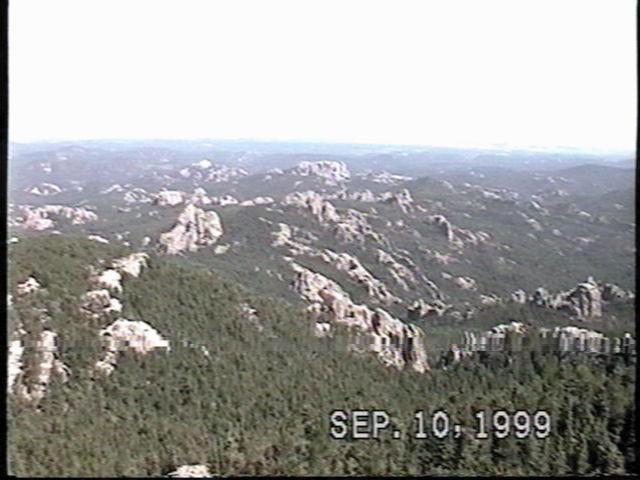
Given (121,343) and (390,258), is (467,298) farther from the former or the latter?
(121,343)

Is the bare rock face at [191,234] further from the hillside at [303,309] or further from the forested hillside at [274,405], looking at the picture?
the forested hillside at [274,405]

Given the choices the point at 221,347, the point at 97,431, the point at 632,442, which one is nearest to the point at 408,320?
the point at 221,347

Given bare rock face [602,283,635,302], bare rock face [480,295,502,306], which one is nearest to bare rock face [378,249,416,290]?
bare rock face [480,295,502,306]

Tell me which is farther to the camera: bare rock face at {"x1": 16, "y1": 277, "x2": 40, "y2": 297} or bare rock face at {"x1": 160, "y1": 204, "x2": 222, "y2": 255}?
bare rock face at {"x1": 160, "y1": 204, "x2": 222, "y2": 255}

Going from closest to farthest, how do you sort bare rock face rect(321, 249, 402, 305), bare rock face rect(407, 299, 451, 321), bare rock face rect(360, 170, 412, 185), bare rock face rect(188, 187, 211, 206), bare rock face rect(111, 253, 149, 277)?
bare rock face rect(360, 170, 412, 185) → bare rock face rect(188, 187, 211, 206) → bare rock face rect(407, 299, 451, 321) → bare rock face rect(111, 253, 149, 277) → bare rock face rect(321, 249, 402, 305)

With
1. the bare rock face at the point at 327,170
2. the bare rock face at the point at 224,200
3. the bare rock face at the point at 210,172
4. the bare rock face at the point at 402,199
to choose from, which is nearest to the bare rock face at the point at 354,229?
the bare rock face at the point at 402,199

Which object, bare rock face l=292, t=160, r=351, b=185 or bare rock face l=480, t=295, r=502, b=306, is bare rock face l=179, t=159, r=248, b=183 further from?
bare rock face l=480, t=295, r=502, b=306
